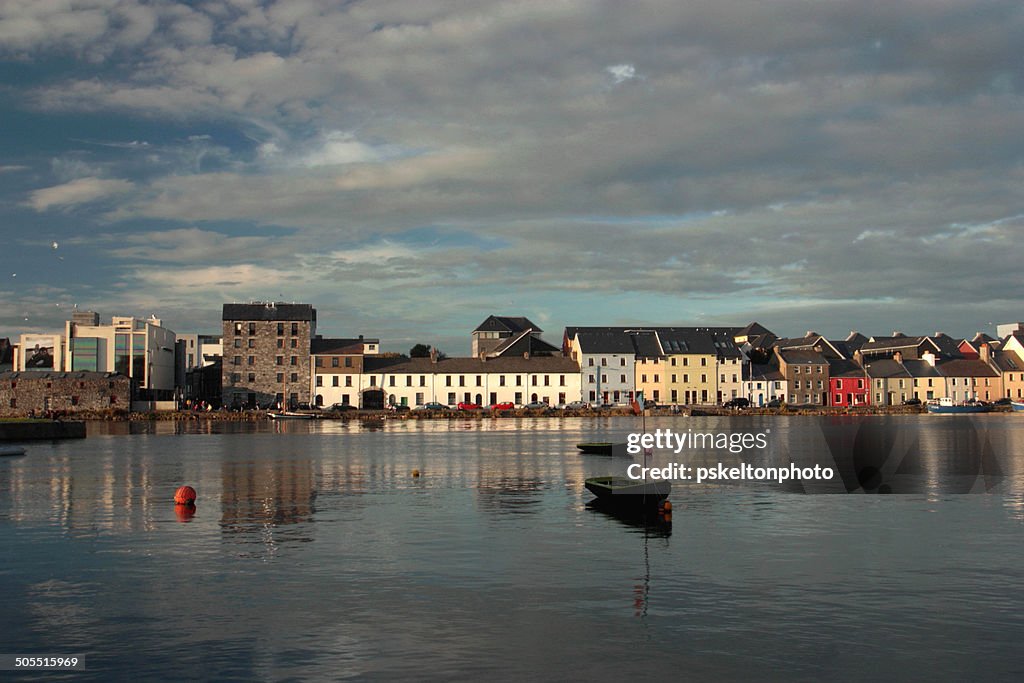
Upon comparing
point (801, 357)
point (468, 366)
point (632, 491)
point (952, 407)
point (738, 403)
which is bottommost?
point (632, 491)

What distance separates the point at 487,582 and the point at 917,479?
3226cm

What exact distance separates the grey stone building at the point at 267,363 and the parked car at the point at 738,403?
63846 mm

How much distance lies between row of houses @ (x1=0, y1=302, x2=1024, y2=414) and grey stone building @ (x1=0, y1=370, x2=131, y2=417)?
19 centimetres

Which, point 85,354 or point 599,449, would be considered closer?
point 599,449

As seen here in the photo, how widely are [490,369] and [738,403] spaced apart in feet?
128

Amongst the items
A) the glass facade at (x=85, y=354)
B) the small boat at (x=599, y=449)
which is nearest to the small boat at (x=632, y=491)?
the small boat at (x=599, y=449)

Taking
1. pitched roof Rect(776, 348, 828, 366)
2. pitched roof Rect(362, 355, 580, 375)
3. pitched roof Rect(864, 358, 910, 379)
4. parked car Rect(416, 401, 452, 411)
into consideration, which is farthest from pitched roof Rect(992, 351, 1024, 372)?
parked car Rect(416, 401, 452, 411)

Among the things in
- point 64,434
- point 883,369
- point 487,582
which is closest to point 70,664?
point 487,582

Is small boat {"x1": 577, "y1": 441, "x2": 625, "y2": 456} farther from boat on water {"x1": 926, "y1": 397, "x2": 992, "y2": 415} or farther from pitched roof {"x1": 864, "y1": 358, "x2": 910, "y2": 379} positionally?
pitched roof {"x1": 864, "y1": 358, "x2": 910, "y2": 379}

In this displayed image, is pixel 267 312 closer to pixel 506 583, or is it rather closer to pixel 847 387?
pixel 847 387

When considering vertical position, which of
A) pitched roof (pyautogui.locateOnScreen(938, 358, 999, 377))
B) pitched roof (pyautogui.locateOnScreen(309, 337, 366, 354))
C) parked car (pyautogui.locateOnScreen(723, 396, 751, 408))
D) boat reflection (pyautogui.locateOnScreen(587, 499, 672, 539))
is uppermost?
pitched roof (pyautogui.locateOnScreen(309, 337, 366, 354))

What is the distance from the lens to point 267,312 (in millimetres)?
137875

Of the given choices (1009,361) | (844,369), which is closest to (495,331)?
(844,369)

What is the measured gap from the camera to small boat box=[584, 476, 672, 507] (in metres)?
34.4
